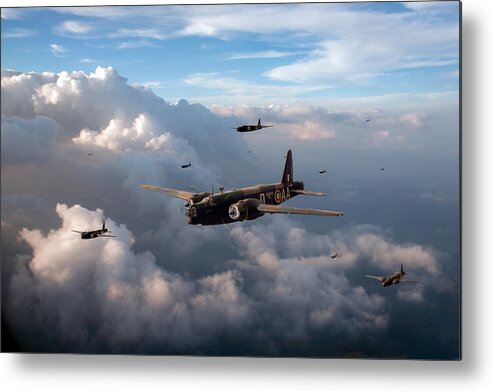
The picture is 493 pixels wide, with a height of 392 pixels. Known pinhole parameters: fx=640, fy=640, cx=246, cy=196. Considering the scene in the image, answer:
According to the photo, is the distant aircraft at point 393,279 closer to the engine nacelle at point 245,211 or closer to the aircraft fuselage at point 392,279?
the aircraft fuselage at point 392,279

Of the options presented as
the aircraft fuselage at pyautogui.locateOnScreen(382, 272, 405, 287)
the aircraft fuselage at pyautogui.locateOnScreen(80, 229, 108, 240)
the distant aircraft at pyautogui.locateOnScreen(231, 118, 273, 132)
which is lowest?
the aircraft fuselage at pyautogui.locateOnScreen(382, 272, 405, 287)

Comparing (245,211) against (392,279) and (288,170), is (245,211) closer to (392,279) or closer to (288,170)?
(288,170)

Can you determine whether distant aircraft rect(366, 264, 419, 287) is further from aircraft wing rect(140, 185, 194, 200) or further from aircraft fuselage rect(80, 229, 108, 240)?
aircraft fuselage rect(80, 229, 108, 240)

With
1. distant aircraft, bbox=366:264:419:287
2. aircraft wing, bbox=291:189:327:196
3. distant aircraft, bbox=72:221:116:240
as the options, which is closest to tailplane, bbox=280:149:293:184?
aircraft wing, bbox=291:189:327:196

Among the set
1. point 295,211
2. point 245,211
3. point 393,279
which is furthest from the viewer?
point 245,211

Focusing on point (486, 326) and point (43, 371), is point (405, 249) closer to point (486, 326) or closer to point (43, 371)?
point (486, 326)

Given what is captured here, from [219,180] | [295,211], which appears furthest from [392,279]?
[219,180]

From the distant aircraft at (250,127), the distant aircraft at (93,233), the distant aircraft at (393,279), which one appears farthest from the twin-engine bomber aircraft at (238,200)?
the distant aircraft at (393,279)
